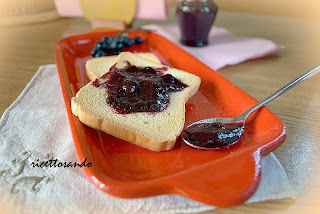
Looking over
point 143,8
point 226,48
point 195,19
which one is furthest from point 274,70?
point 143,8

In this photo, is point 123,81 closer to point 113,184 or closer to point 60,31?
point 113,184

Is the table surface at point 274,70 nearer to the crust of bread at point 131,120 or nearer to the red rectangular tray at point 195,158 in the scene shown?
the red rectangular tray at point 195,158

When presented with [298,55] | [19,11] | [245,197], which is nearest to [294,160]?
[245,197]

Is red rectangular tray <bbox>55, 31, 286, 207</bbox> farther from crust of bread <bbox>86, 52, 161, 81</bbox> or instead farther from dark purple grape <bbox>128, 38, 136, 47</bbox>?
dark purple grape <bbox>128, 38, 136, 47</bbox>

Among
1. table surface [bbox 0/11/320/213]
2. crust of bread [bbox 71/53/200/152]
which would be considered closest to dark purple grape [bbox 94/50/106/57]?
table surface [bbox 0/11/320/213]

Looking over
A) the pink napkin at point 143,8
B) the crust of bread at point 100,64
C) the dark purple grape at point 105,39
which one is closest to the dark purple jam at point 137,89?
the crust of bread at point 100,64

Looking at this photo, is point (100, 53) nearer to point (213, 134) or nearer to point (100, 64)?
point (100, 64)

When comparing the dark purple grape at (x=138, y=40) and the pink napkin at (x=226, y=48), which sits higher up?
the dark purple grape at (x=138, y=40)
